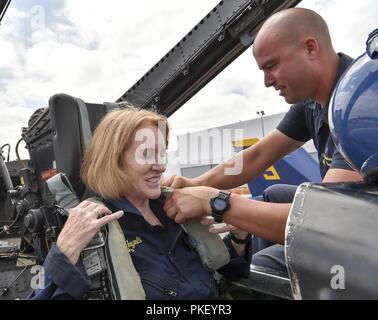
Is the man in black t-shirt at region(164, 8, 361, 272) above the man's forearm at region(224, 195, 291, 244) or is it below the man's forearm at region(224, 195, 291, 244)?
above

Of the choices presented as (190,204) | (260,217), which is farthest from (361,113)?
(190,204)

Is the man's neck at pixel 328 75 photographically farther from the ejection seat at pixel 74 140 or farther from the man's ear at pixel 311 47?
the ejection seat at pixel 74 140

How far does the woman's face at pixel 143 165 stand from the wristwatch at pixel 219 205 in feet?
0.72

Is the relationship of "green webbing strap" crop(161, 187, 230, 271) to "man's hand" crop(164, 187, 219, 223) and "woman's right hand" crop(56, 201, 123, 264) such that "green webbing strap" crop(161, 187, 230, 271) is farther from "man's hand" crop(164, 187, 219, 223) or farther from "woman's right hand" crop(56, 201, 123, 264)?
"woman's right hand" crop(56, 201, 123, 264)

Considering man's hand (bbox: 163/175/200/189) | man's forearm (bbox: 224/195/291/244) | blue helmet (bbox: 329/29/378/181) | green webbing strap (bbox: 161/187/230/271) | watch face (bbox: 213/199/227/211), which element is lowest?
green webbing strap (bbox: 161/187/230/271)

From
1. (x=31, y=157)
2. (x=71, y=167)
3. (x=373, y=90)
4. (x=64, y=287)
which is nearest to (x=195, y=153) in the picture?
(x=31, y=157)

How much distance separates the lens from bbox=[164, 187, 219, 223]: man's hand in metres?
1.28

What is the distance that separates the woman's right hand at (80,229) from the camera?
1020 mm

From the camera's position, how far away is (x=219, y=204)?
124cm

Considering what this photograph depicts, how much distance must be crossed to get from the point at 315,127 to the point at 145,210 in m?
0.95

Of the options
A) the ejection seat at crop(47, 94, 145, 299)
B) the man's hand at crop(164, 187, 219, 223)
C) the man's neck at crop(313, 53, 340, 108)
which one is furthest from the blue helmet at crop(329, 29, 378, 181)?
the ejection seat at crop(47, 94, 145, 299)

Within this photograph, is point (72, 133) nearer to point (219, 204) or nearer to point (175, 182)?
point (175, 182)

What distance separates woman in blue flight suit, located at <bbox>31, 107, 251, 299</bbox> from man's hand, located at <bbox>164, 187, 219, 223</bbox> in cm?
6

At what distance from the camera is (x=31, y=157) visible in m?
2.06
